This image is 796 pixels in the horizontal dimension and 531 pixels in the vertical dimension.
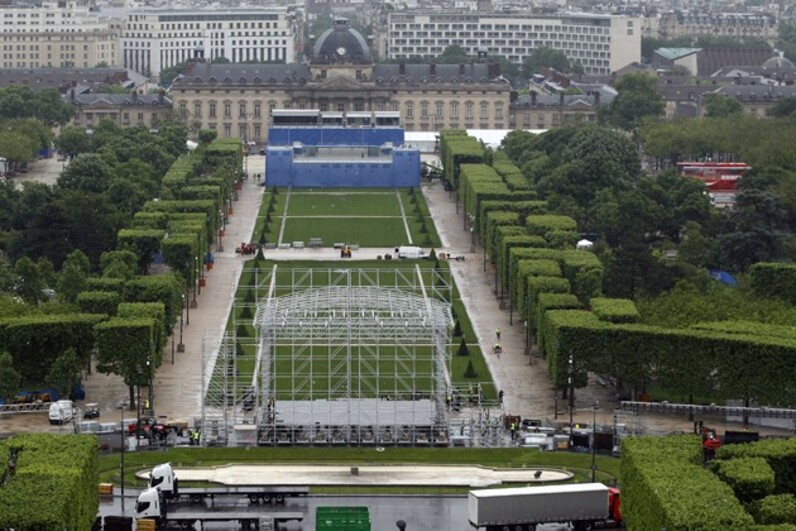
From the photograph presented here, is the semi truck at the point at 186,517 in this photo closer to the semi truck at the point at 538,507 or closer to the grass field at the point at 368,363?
the semi truck at the point at 538,507

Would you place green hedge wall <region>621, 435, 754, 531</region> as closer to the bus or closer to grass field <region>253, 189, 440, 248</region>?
grass field <region>253, 189, 440, 248</region>

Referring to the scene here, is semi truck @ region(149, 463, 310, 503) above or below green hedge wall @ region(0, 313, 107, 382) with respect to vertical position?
below

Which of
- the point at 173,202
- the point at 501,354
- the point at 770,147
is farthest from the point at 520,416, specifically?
the point at 770,147

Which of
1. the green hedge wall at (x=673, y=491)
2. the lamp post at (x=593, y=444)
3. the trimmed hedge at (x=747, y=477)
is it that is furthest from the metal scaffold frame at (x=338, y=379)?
the trimmed hedge at (x=747, y=477)

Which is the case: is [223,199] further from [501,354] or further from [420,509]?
[420,509]

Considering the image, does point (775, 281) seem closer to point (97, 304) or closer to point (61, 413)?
point (97, 304)

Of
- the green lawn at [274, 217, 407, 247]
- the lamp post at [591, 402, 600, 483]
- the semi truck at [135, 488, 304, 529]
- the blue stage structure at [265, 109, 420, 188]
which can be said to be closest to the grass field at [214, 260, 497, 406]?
the lamp post at [591, 402, 600, 483]

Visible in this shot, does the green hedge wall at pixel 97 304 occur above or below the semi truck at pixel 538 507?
above
